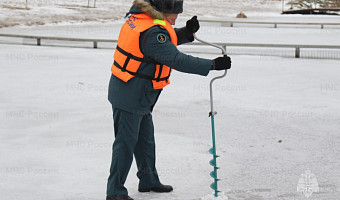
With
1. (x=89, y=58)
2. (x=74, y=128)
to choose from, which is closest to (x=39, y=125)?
(x=74, y=128)

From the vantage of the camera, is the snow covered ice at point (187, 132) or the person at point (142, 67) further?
the snow covered ice at point (187, 132)

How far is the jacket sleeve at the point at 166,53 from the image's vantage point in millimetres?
3746

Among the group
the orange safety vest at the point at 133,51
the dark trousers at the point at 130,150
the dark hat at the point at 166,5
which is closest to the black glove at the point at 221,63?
the orange safety vest at the point at 133,51

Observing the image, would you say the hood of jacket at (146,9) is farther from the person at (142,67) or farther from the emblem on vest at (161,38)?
the emblem on vest at (161,38)

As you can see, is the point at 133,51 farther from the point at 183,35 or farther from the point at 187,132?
the point at 187,132

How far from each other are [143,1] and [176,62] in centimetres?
47

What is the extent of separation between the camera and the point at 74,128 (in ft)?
21.6

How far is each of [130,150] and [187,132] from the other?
2422mm

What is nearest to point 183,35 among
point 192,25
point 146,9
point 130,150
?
point 192,25

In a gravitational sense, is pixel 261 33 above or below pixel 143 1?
below

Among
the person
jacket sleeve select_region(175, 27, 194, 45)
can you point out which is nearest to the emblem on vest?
the person

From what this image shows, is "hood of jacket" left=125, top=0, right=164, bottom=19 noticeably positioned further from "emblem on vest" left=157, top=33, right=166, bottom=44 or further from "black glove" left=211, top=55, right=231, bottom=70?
"black glove" left=211, top=55, right=231, bottom=70

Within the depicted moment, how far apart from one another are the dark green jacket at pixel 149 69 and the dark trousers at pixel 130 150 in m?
0.08

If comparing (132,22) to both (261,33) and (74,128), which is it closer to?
(74,128)
